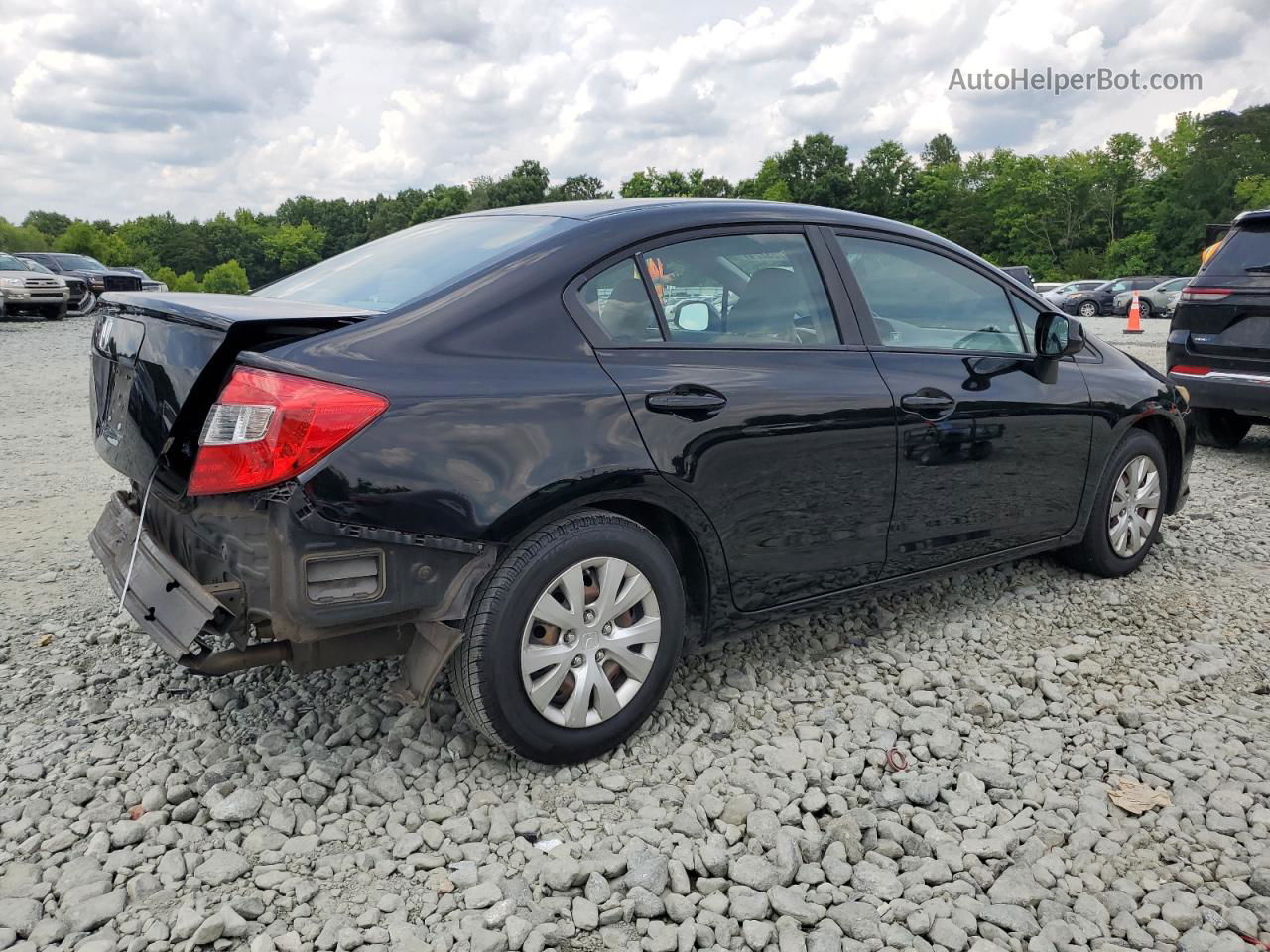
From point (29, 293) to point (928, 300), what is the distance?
23855 mm

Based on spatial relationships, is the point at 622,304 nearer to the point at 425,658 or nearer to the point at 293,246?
the point at 425,658

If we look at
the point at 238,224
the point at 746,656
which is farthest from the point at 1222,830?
the point at 238,224

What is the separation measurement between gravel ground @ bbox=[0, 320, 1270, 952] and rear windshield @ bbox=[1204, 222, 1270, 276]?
12.7 feet

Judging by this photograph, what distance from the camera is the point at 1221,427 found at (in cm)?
809

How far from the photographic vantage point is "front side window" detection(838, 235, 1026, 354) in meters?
3.72

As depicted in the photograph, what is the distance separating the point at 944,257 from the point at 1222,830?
90.3 inches

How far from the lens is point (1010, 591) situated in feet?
15.0

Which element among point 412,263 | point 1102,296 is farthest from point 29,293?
point 1102,296

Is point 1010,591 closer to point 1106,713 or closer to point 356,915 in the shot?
point 1106,713

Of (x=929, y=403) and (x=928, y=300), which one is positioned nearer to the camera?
(x=929, y=403)

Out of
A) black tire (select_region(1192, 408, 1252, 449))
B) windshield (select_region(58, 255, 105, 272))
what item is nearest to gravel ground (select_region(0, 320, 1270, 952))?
black tire (select_region(1192, 408, 1252, 449))

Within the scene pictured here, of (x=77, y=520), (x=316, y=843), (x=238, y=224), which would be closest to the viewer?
(x=316, y=843)

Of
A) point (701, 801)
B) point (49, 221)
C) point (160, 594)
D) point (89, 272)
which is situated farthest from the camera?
point (49, 221)

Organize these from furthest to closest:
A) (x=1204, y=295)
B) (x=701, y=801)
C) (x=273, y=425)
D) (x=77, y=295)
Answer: (x=77, y=295)
(x=1204, y=295)
(x=701, y=801)
(x=273, y=425)
